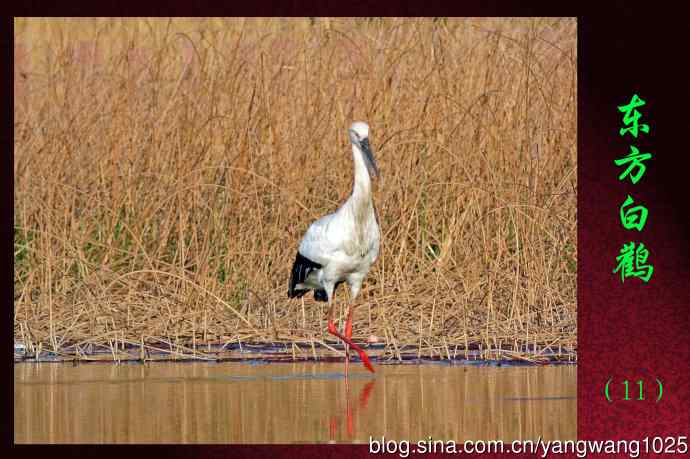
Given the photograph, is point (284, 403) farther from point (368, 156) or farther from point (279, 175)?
point (279, 175)

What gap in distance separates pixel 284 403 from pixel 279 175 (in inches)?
147

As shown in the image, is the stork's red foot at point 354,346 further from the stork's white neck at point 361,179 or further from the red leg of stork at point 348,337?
the stork's white neck at point 361,179

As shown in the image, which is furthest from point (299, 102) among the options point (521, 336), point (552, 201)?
point (521, 336)

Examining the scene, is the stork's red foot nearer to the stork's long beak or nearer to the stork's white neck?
the stork's white neck

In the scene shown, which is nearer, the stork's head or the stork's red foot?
the stork's red foot

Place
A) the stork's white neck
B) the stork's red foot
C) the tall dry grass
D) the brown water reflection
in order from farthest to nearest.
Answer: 1. the tall dry grass
2. the stork's white neck
3. the stork's red foot
4. the brown water reflection

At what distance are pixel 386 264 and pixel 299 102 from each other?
5.90 feet

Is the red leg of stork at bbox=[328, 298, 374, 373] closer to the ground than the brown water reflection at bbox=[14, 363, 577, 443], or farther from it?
farther from it

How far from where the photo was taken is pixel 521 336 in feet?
34.9

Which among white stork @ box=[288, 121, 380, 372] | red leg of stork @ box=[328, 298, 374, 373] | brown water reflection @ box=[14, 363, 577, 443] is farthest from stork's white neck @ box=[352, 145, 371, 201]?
brown water reflection @ box=[14, 363, 577, 443]

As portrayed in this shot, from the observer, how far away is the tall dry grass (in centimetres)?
1105

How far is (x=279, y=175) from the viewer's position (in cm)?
1220

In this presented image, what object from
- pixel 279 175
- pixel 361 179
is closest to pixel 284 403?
pixel 361 179

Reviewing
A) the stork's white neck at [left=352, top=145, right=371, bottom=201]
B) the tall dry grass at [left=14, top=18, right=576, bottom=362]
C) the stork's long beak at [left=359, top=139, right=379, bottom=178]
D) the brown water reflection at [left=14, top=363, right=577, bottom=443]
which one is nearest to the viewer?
the brown water reflection at [left=14, top=363, right=577, bottom=443]
